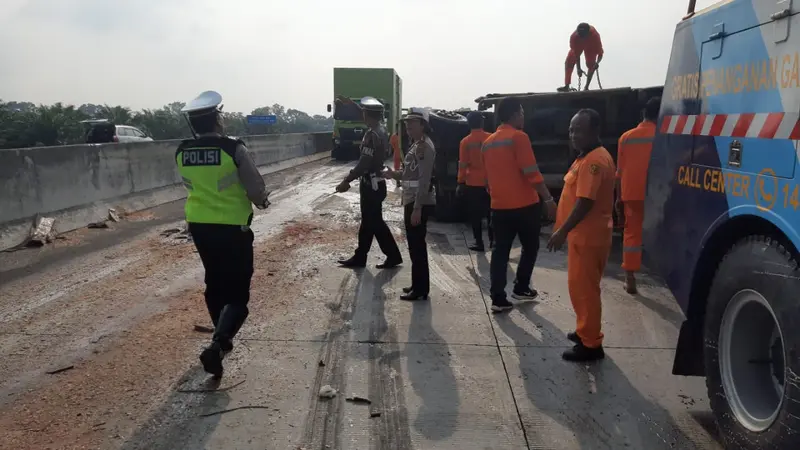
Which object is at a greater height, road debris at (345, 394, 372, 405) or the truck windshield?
the truck windshield

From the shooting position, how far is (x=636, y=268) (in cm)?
607

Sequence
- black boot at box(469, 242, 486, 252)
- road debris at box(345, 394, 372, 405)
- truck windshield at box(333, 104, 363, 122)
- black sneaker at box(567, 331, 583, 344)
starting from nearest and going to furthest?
road debris at box(345, 394, 372, 405), black sneaker at box(567, 331, 583, 344), black boot at box(469, 242, 486, 252), truck windshield at box(333, 104, 363, 122)

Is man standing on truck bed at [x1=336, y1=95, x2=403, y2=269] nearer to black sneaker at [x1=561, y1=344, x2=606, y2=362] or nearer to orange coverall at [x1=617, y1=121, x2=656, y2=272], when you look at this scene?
orange coverall at [x1=617, y1=121, x2=656, y2=272]

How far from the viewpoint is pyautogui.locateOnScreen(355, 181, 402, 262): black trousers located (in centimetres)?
676

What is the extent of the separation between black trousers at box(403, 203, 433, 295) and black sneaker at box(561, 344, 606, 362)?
1870 millimetres

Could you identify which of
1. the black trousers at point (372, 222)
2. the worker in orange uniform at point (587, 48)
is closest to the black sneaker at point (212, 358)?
the black trousers at point (372, 222)

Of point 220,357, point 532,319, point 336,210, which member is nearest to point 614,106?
point 532,319

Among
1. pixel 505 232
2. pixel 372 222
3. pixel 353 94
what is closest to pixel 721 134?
pixel 505 232

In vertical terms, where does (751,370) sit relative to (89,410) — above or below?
above

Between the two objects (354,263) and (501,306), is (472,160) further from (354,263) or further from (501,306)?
(501,306)

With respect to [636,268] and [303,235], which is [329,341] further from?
[303,235]

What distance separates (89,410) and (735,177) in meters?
3.93

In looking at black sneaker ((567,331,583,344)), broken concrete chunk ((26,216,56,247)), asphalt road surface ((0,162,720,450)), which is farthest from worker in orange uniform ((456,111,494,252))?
broken concrete chunk ((26,216,56,247))

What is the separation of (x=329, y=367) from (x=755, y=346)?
2722 mm
